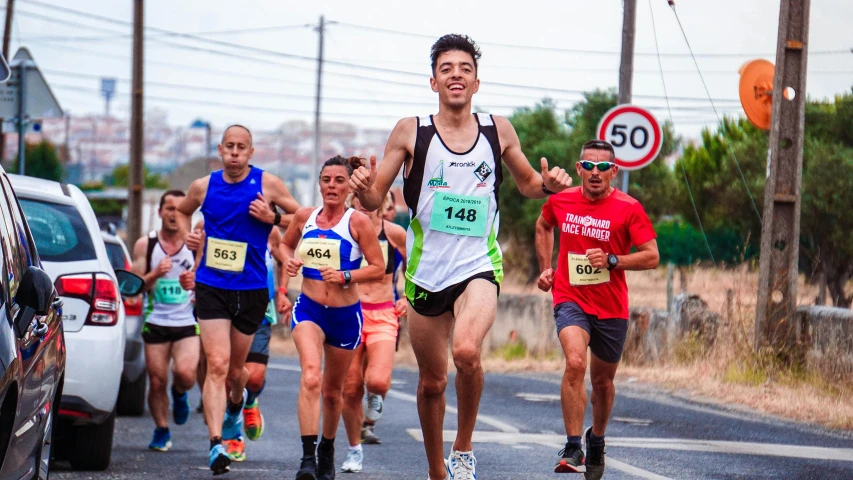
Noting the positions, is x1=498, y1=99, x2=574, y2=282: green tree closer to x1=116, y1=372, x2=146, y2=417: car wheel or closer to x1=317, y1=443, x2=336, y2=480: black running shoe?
x1=116, y1=372, x2=146, y2=417: car wheel

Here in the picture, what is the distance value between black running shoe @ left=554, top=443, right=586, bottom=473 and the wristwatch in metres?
1.24

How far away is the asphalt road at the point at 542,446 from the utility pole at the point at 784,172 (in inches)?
59.5

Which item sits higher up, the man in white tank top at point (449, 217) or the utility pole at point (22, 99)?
the utility pole at point (22, 99)

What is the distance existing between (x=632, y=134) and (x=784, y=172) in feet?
6.89

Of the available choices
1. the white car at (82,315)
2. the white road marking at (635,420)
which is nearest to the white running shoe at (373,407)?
the white road marking at (635,420)

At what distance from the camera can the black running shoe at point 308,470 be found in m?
7.78

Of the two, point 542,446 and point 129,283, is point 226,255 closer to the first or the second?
point 129,283

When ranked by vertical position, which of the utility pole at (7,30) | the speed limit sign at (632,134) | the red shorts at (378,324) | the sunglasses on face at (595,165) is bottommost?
the red shorts at (378,324)

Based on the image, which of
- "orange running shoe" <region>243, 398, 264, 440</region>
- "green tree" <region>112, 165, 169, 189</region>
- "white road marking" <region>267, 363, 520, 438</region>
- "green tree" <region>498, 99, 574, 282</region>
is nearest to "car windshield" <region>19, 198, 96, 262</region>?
"orange running shoe" <region>243, 398, 264, 440</region>

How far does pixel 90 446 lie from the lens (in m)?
9.09

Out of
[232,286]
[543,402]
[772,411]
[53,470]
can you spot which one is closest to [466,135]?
[232,286]

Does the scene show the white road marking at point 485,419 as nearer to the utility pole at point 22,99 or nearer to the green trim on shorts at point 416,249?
the green trim on shorts at point 416,249

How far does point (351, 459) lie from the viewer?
913 centimetres

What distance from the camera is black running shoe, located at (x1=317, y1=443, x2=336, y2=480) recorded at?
8203 mm
